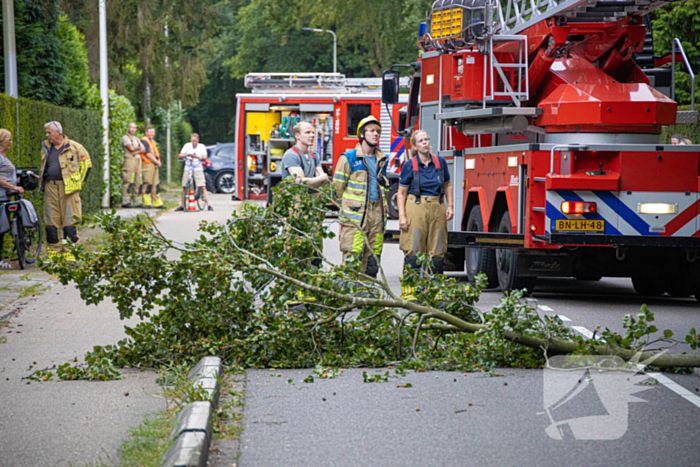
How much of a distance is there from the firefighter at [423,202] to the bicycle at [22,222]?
5311 mm

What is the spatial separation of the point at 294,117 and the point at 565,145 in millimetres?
15906

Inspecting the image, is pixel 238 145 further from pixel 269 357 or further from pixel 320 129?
pixel 269 357

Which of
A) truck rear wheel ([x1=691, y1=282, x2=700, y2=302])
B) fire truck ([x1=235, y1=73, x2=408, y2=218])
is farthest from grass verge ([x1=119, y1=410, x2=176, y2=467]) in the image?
fire truck ([x1=235, y1=73, x2=408, y2=218])

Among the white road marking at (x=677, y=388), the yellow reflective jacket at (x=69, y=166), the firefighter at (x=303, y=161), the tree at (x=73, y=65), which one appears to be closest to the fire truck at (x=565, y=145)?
the firefighter at (x=303, y=161)

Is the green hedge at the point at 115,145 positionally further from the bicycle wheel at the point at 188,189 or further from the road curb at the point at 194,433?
the road curb at the point at 194,433

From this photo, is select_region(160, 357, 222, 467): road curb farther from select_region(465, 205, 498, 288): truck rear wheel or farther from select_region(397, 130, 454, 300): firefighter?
select_region(465, 205, 498, 288): truck rear wheel

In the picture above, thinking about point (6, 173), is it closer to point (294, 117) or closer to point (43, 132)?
point (43, 132)

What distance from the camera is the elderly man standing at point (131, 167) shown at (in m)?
23.2

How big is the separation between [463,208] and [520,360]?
5.08 meters

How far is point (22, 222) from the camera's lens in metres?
12.2

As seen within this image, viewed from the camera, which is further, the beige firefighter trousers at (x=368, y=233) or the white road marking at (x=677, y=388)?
the beige firefighter trousers at (x=368, y=233)

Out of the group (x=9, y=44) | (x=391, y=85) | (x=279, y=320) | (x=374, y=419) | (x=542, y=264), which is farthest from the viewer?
(x=9, y=44)

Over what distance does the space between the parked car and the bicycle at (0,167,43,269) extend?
69.9ft
